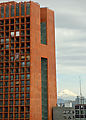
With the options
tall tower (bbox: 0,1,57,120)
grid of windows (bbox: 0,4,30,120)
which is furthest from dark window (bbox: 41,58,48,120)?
grid of windows (bbox: 0,4,30,120)

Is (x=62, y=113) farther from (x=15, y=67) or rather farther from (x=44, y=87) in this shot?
(x=15, y=67)

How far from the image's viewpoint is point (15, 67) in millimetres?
105250

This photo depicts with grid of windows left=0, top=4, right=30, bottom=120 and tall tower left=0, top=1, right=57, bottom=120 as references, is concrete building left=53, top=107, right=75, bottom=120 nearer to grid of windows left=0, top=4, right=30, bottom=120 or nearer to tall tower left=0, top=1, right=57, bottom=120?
tall tower left=0, top=1, right=57, bottom=120

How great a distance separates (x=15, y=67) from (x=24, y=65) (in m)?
3.71

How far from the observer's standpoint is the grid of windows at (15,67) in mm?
102188

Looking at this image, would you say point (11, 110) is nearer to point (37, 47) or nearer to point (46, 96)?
point (46, 96)

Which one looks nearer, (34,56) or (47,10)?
(34,56)

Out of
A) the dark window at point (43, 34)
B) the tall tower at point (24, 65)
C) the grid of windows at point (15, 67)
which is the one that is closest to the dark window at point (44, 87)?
the tall tower at point (24, 65)

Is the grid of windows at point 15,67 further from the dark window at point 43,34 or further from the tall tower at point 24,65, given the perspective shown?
the dark window at point 43,34

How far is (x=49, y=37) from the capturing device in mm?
113812

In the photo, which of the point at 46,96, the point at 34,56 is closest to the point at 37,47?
the point at 34,56

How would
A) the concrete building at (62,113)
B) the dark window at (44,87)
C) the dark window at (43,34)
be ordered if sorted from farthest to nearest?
the dark window at (43,34), the concrete building at (62,113), the dark window at (44,87)

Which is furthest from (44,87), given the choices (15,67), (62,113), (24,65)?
(15,67)

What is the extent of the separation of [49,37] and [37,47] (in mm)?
9855
